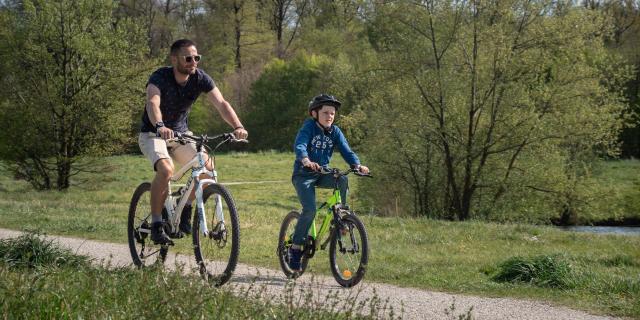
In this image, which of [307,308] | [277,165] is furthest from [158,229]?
[277,165]

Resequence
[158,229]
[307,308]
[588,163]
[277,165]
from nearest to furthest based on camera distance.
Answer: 1. [307,308]
2. [158,229]
3. [588,163]
4. [277,165]

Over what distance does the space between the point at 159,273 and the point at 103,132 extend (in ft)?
71.7

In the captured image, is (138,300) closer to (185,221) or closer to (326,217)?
(185,221)

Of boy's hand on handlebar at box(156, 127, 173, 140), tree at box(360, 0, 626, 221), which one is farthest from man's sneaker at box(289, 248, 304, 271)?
tree at box(360, 0, 626, 221)

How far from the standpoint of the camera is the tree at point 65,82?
25.5 m

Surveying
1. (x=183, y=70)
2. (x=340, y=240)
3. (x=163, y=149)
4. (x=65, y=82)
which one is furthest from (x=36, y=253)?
(x=65, y=82)

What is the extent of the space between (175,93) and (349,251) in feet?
7.57

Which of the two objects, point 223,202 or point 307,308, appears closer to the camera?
point 307,308

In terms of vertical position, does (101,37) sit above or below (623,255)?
above

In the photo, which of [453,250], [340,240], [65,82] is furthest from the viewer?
[65,82]

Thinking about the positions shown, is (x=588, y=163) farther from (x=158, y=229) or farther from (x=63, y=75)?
(x=158, y=229)

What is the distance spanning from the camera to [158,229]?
7250 mm

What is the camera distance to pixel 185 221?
729 centimetres

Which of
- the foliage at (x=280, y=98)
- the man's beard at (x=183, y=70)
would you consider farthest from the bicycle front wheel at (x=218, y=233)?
the foliage at (x=280, y=98)
